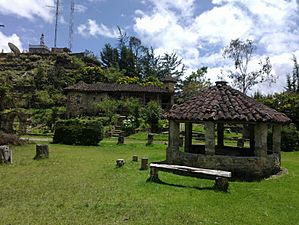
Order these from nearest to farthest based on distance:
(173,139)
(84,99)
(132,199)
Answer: (132,199) → (173,139) → (84,99)

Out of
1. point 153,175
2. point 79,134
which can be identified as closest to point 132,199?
point 153,175

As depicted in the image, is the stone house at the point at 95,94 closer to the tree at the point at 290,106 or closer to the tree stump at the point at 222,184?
the tree at the point at 290,106

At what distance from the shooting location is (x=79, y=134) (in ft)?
93.8

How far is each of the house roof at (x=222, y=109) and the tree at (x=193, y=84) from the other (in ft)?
164

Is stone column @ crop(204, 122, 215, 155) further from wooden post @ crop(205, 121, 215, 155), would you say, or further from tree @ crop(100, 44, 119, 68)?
tree @ crop(100, 44, 119, 68)

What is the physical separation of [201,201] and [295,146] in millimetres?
22156

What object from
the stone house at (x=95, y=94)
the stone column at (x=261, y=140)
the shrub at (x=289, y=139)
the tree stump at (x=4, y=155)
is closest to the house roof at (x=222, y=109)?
the stone column at (x=261, y=140)

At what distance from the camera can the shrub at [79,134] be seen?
2843 centimetres

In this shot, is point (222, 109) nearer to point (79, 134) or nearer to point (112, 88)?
point (79, 134)

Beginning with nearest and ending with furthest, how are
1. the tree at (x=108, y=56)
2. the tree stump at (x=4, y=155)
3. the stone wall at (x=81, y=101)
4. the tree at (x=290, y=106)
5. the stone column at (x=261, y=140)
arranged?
1. the stone column at (x=261, y=140)
2. the tree stump at (x=4, y=155)
3. the tree at (x=290, y=106)
4. the stone wall at (x=81, y=101)
5. the tree at (x=108, y=56)

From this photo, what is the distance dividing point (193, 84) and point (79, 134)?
46552mm

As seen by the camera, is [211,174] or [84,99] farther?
[84,99]

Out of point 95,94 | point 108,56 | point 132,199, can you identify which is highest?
point 108,56

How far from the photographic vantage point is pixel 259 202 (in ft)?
33.8
